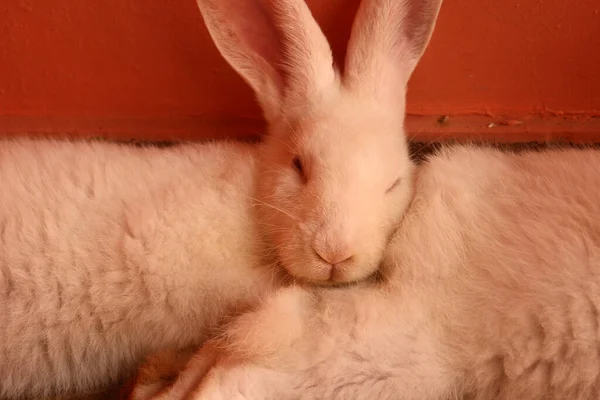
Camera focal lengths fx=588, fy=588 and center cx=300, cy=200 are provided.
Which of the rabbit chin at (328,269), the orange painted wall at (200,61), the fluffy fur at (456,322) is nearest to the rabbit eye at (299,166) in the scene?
the rabbit chin at (328,269)

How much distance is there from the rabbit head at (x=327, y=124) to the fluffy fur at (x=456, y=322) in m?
0.13

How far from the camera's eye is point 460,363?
1.28m

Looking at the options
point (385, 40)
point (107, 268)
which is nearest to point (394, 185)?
point (385, 40)

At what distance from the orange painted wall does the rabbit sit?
10.1 inches

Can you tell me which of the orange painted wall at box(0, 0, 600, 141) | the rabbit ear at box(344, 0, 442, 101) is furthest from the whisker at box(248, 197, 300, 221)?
the orange painted wall at box(0, 0, 600, 141)

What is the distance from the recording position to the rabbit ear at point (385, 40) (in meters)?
1.71

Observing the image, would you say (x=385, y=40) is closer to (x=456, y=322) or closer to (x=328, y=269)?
(x=328, y=269)

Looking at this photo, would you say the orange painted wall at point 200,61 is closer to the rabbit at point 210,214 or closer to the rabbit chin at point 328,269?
the rabbit at point 210,214

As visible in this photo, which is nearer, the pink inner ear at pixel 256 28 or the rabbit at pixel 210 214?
the rabbit at pixel 210 214

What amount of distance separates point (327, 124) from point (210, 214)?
416 mm

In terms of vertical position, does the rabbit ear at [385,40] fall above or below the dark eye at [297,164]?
above

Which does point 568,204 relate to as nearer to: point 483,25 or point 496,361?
point 496,361

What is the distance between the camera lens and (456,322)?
1.30 metres

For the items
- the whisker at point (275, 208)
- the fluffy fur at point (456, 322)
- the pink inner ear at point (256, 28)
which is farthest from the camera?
the pink inner ear at point (256, 28)
